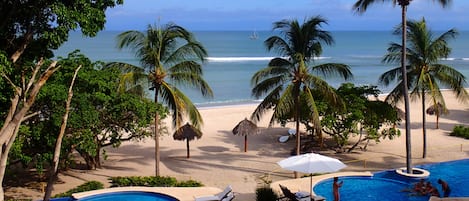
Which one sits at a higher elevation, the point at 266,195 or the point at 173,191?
the point at 266,195

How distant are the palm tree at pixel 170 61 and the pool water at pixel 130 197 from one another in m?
2.44

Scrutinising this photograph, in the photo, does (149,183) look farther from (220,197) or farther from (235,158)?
(235,158)

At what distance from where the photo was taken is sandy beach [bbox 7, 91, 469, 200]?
1667 cm

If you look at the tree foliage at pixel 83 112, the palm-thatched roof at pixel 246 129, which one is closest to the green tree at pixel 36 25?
the tree foliage at pixel 83 112

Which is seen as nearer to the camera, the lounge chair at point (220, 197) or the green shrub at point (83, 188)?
the lounge chair at point (220, 197)

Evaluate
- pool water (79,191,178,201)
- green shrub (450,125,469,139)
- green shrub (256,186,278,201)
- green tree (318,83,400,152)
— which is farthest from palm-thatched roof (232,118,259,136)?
green shrub (450,125,469,139)

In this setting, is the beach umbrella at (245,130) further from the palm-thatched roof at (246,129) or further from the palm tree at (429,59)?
the palm tree at (429,59)

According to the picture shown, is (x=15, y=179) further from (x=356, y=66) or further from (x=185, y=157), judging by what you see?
(x=356, y=66)

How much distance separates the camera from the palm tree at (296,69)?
603 inches

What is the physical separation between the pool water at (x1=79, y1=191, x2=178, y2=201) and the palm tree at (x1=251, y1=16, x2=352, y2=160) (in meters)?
4.52

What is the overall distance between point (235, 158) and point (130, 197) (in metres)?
6.86

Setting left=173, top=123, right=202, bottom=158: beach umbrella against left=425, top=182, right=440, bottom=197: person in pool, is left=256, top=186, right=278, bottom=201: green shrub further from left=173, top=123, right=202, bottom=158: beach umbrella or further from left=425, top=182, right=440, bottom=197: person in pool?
Answer: left=173, top=123, right=202, bottom=158: beach umbrella

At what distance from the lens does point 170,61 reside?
1547 centimetres

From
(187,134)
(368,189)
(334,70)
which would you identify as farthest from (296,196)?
(187,134)
